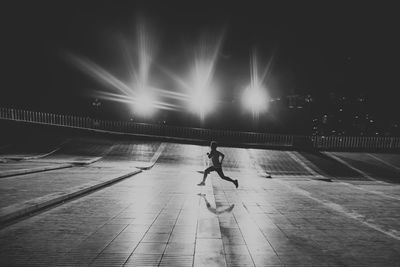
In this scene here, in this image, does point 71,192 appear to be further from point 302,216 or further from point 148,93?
point 148,93

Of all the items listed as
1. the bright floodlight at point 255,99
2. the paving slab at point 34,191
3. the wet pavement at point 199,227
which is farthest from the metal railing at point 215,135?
the paving slab at point 34,191

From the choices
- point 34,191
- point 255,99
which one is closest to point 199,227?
point 34,191

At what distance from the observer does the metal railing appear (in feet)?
61.9

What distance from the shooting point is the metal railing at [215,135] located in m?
18.9

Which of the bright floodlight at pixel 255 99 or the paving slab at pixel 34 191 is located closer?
the paving slab at pixel 34 191

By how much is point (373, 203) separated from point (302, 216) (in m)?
3.33

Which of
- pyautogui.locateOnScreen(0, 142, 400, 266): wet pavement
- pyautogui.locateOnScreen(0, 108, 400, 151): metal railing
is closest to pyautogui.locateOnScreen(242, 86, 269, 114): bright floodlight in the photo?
pyautogui.locateOnScreen(0, 108, 400, 151): metal railing

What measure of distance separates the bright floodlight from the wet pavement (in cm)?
1506

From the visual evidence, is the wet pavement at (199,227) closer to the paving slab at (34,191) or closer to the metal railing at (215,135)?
the paving slab at (34,191)

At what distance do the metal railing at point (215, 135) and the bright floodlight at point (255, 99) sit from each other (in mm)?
4655

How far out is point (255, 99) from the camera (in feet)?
75.6

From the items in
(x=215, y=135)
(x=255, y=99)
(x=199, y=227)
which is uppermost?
(x=255, y=99)

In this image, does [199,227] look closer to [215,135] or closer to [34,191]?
[34,191]

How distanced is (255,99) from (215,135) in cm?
604
